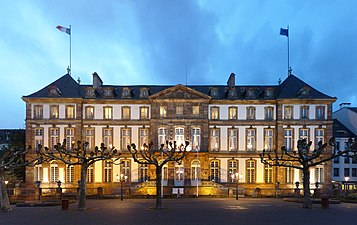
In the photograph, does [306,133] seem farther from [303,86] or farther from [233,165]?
[233,165]

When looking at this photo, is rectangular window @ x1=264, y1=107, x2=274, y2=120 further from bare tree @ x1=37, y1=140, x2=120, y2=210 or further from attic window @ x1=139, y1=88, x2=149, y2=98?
bare tree @ x1=37, y1=140, x2=120, y2=210

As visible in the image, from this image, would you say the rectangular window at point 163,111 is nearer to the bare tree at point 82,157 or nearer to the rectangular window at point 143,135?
the rectangular window at point 143,135

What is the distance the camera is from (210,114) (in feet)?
169

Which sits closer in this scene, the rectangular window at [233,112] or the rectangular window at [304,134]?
the rectangular window at [304,134]

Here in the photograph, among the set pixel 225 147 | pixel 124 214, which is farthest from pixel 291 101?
pixel 124 214

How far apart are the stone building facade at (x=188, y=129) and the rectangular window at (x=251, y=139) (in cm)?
13

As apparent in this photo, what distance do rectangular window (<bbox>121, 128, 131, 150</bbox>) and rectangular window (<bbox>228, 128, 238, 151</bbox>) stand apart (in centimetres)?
1329

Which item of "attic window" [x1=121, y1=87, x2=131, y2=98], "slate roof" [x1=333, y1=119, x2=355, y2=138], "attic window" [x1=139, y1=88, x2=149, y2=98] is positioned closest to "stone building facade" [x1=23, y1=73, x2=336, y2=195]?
"attic window" [x1=139, y1=88, x2=149, y2=98]

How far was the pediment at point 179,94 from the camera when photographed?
50312 millimetres

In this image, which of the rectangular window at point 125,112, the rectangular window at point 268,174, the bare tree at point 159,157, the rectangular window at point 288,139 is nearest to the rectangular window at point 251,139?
the rectangular window at point 268,174

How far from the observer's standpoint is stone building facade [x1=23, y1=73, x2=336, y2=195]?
50094 millimetres

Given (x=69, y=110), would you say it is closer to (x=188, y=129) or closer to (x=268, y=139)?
(x=188, y=129)

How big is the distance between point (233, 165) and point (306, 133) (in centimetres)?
1049

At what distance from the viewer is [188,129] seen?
5041cm
